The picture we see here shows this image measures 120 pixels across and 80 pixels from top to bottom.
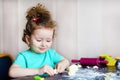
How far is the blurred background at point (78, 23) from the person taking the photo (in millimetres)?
1448

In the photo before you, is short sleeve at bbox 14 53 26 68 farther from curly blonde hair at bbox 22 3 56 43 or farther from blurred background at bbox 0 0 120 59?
blurred background at bbox 0 0 120 59

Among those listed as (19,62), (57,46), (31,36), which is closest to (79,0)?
(57,46)

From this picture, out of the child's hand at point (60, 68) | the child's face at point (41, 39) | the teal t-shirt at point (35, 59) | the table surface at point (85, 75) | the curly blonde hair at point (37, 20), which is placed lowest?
the table surface at point (85, 75)

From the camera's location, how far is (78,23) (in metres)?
1.46

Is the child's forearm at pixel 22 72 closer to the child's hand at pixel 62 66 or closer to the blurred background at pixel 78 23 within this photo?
the child's hand at pixel 62 66

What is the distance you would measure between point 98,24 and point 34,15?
39 centimetres

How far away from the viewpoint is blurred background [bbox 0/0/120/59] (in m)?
1.45

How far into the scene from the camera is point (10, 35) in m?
1.51

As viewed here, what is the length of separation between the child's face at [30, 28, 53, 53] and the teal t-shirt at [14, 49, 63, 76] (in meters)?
0.04

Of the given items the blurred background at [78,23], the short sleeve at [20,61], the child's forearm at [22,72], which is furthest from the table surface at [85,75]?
the blurred background at [78,23]

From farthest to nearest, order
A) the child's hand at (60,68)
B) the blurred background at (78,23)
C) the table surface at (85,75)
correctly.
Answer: the blurred background at (78,23) → the child's hand at (60,68) → the table surface at (85,75)

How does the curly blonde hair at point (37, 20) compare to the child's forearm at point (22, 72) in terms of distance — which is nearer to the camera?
the child's forearm at point (22, 72)

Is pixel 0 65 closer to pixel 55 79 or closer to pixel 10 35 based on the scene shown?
pixel 10 35

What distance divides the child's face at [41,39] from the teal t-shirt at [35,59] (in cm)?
4
